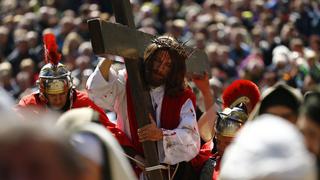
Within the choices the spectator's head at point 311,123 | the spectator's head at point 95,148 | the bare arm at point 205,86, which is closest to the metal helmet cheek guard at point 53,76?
the bare arm at point 205,86

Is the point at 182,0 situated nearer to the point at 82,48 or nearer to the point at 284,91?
the point at 82,48

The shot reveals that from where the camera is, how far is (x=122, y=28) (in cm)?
688

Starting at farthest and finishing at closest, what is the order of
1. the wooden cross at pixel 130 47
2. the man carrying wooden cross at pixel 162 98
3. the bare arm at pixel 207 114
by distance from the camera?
the bare arm at pixel 207 114 < the man carrying wooden cross at pixel 162 98 < the wooden cross at pixel 130 47

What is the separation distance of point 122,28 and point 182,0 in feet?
48.3

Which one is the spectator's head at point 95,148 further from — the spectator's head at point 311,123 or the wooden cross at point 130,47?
the wooden cross at point 130,47

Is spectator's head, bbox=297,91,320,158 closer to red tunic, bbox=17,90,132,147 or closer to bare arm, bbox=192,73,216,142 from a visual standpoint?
red tunic, bbox=17,90,132,147

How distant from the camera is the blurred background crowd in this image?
16.5 m

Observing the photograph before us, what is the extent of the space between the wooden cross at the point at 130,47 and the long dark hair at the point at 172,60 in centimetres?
6

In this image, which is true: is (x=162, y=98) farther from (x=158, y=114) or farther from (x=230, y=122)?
(x=230, y=122)

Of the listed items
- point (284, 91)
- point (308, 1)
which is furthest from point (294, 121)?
point (308, 1)

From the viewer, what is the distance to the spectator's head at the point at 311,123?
14.0 ft

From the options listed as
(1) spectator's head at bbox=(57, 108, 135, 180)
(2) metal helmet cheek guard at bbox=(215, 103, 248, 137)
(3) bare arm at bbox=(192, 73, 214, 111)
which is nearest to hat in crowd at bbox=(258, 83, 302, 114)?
(1) spectator's head at bbox=(57, 108, 135, 180)

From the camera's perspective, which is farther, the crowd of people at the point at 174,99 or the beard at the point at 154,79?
the beard at the point at 154,79

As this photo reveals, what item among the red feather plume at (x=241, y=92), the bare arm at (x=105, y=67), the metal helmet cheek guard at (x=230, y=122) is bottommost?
the metal helmet cheek guard at (x=230, y=122)
